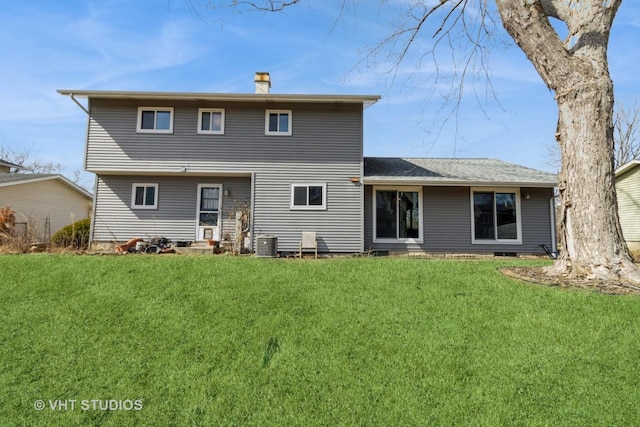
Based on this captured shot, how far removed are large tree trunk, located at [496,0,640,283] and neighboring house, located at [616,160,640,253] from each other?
12620 millimetres

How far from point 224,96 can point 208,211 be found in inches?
156

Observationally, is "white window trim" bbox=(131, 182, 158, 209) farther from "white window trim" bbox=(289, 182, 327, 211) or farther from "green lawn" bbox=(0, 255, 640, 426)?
"green lawn" bbox=(0, 255, 640, 426)

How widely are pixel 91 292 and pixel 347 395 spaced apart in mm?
4742

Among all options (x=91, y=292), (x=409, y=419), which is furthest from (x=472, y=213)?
(x=91, y=292)

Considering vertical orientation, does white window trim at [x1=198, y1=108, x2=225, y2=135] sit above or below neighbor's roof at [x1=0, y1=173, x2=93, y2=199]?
above

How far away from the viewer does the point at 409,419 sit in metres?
2.77

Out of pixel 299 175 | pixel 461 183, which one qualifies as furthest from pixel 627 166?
pixel 299 175

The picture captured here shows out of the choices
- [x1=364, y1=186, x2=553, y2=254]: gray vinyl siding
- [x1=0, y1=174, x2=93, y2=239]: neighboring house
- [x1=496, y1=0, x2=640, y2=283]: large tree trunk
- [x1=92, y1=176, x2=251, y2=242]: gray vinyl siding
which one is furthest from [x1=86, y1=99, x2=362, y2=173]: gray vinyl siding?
[x1=496, y1=0, x2=640, y2=283]: large tree trunk

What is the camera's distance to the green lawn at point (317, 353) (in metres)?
2.91

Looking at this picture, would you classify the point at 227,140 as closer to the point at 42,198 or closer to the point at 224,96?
the point at 224,96

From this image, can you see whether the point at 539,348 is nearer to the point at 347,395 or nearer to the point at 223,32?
the point at 347,395

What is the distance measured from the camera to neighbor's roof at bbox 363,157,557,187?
35.4 ft

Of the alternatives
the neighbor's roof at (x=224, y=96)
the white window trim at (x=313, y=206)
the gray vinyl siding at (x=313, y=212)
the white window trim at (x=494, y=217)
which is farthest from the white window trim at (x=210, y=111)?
the white window trim at (x=494, y=217)

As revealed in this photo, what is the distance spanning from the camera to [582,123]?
603 cm
